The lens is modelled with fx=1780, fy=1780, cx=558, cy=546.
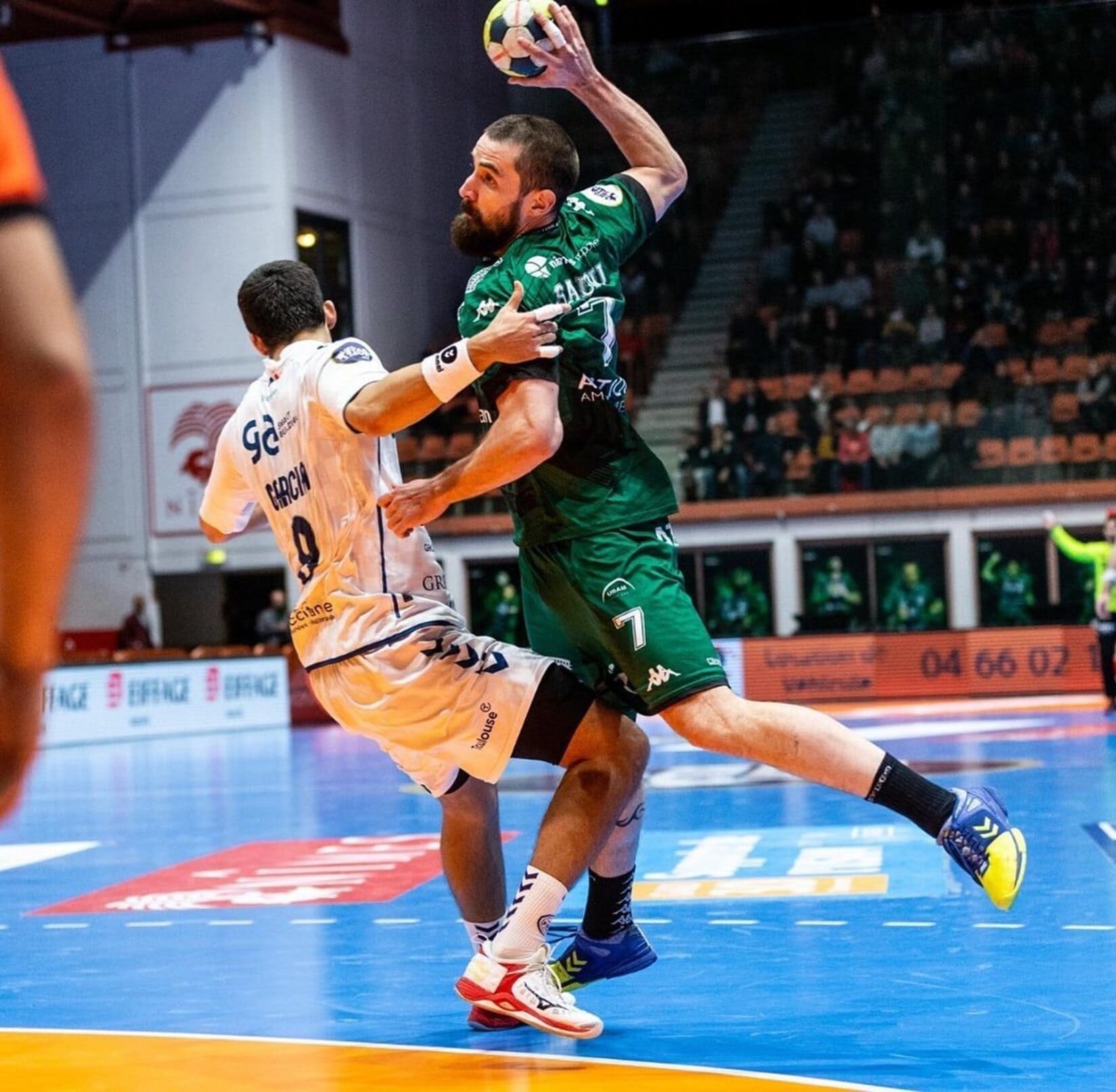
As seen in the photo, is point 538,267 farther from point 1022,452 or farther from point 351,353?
point 1022,452

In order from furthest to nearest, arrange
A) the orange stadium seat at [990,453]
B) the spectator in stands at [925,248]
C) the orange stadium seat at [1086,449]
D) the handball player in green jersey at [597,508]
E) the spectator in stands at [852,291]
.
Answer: the spectator in stands at [852,291], the spectator in stands at [925,248], the orange stadium seat at [990,453], the orange stadium seat at [1086,449], the handball player in green jersey at [597,508]

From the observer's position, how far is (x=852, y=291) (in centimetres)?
2828

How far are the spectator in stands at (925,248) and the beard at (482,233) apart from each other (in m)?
23.9

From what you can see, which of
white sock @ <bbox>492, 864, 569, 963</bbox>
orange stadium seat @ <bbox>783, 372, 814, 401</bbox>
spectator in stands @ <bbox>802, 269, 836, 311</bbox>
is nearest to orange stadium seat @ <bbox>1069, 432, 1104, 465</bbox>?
orange stadium seat @ <bbox>783, 372, 814, 401</bbox>

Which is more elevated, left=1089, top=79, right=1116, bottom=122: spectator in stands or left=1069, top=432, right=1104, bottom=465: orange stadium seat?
left=1089, top=79, right=1116, bottom=122: spectator in stands

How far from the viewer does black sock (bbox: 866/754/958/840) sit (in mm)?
4629

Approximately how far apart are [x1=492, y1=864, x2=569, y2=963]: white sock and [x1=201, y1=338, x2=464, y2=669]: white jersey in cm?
77

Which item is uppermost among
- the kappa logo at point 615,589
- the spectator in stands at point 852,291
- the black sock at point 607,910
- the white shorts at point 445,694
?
the spectator in stands at point 852,291

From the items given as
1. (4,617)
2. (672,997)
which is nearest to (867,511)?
(672,997)

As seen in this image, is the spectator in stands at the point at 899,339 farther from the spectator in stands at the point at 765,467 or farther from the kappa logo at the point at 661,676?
the kappa logo at the point at 661,676

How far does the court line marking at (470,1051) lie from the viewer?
13.6 ft

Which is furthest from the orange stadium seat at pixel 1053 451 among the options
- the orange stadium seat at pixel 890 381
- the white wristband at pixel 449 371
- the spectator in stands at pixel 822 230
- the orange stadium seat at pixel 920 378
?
the white wristband at pixel 449 371

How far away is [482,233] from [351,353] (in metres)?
0.55

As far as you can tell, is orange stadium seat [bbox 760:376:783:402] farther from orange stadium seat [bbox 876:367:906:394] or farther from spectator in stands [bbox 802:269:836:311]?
spectator in stands [bbox 802:269:836:311]
